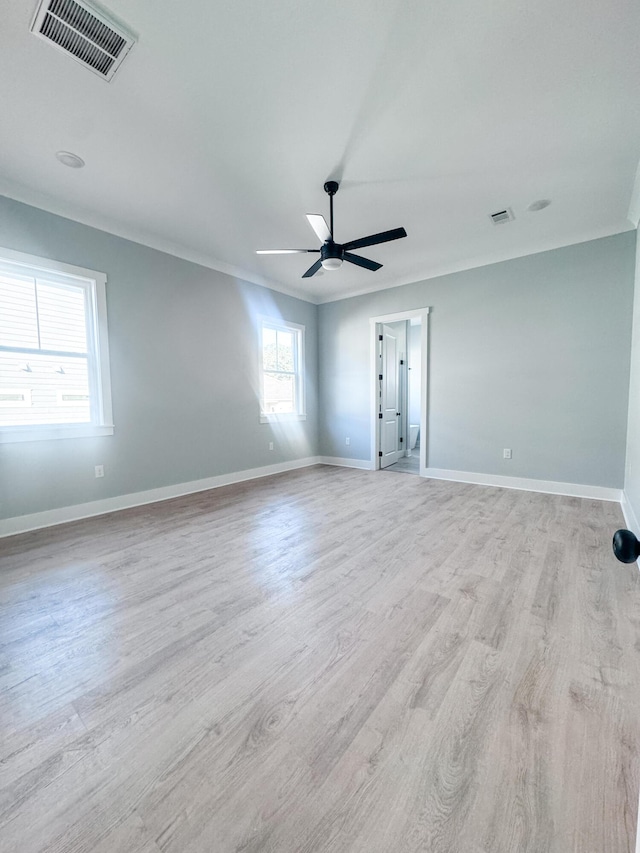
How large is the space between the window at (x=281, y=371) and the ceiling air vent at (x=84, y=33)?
330 cm

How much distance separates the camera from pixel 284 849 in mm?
827

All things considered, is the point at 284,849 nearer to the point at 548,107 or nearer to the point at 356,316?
the point at 548,107

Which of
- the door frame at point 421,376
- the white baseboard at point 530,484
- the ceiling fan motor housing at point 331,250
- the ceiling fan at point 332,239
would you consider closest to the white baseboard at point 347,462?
the door frame at point 421,376

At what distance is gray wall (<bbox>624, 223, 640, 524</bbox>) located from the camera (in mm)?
Answer: 2672

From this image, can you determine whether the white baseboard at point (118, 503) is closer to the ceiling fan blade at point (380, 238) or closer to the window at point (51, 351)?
the window at point (51, 351)

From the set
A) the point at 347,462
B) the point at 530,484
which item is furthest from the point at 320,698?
the point at 347,462

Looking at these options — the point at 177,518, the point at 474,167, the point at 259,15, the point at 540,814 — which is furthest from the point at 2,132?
the point at 540,814

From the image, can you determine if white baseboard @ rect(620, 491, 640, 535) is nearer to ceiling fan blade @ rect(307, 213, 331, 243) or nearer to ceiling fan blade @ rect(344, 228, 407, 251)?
ceiling fan blade @ rect(344, 228, 407, 251)

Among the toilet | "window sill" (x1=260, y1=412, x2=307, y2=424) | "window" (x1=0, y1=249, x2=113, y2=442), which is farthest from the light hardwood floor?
the toilet

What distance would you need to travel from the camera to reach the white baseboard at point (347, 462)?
18.4ft

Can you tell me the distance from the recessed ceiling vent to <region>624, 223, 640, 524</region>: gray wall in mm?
1171

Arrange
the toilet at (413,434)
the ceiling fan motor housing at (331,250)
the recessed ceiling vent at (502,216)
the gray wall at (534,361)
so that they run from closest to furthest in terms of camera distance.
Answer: the ceiling fan motor housing at (331,250) → the recessed ceiling vent at (502,216) → the gray wall at (534,361) → the toilet at (413,434)

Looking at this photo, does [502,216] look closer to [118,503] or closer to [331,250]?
[331,250]

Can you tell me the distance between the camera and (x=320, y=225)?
8.56ft
